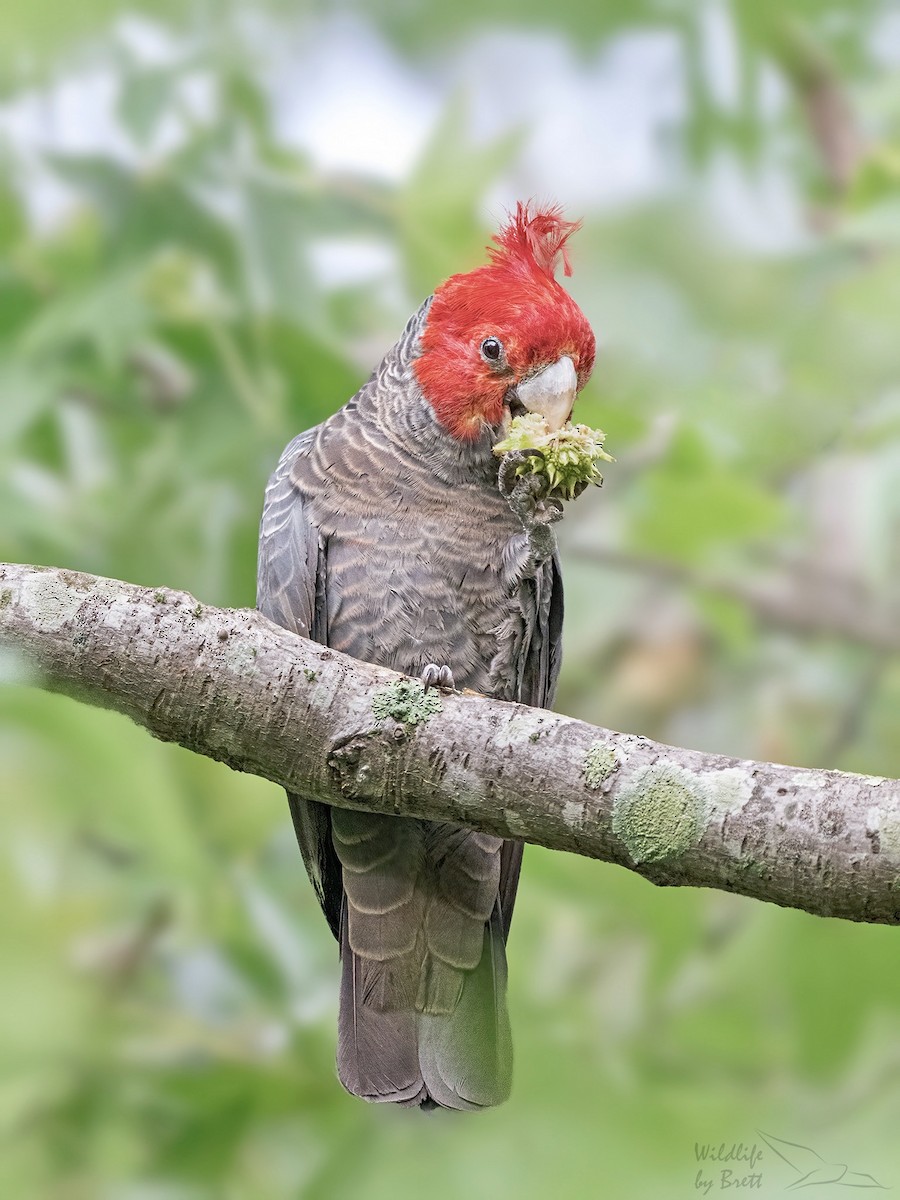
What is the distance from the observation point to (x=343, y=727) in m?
1.95

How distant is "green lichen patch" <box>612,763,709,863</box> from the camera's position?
1695 mm

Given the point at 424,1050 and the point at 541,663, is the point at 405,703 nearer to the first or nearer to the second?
the point at 541,663

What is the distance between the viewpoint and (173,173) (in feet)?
11.8

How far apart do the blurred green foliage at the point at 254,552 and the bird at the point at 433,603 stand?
0.68m

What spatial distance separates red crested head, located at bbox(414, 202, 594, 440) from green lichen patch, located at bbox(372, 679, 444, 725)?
0.83 meters

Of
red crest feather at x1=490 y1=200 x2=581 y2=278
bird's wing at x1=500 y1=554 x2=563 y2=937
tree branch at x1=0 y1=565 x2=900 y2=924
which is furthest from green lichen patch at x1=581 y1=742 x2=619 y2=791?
red crest feather at x1=490 y1=200 x2=581 y2=278

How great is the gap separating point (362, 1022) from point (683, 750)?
44.8 inches

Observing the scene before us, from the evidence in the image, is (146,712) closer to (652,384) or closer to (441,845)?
(441,845)

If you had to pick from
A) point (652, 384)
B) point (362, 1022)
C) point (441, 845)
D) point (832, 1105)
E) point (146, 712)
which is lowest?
point (832, 1105)

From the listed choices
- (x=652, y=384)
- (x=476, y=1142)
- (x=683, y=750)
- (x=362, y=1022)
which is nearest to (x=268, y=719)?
(x=683, y=750)

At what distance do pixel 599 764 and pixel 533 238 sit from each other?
142cm

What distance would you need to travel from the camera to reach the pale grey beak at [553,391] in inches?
100.0


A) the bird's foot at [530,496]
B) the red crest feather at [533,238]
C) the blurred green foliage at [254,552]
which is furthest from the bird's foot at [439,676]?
the blurred green foliage at [254,552]

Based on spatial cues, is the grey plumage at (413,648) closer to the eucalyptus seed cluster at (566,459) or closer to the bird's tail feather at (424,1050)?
the bird's tail feather at (424,1050)
